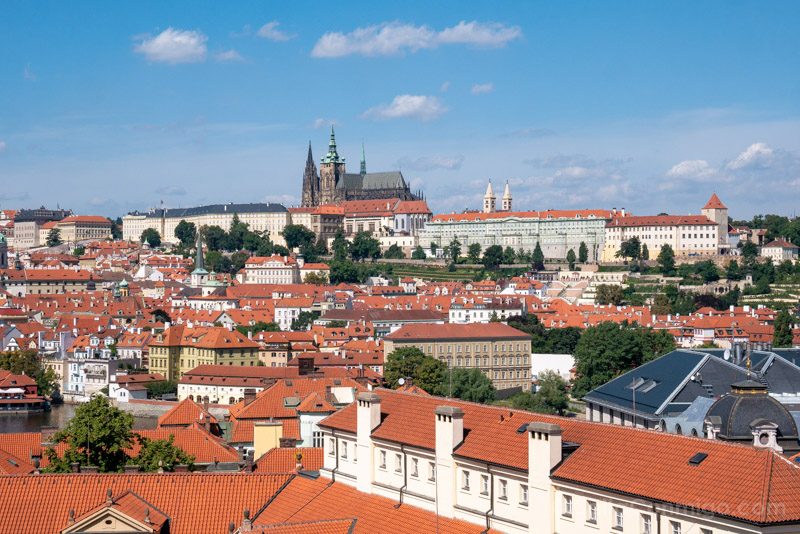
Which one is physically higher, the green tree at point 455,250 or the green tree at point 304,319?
the green tree at point 455,250

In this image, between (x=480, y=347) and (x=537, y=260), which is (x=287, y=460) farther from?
(x=537, y=260)

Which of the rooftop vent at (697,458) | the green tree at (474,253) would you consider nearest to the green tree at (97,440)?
the rooftop vent at (697,458)

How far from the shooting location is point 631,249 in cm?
14112

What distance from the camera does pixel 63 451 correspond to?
87.4 feet

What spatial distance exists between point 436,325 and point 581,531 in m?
68.6

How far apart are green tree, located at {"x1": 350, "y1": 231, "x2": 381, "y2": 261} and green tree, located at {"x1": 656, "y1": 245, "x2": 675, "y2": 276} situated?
1302 inches

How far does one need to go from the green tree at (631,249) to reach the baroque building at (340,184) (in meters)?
43.6

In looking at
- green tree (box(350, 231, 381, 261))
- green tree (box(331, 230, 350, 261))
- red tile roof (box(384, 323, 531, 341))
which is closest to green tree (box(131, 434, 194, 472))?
red tile roof (box(384, 323, 531, 341))

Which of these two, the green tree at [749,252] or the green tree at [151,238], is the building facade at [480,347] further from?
the green tree at [151,238]

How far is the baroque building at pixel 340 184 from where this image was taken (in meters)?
182

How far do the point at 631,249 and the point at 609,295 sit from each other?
24291 millimetres

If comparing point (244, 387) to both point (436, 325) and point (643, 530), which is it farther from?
point (643, 530)

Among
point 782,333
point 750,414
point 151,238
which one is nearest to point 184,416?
point 750,414

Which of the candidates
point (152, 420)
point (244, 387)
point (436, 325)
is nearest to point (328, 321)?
point (436, 325)
